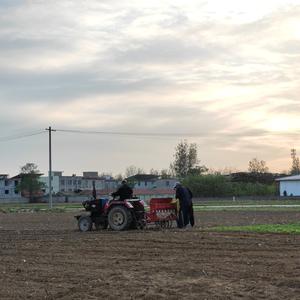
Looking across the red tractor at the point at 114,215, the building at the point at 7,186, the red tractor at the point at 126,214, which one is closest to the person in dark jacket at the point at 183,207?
the red tractor at the point at 126,214

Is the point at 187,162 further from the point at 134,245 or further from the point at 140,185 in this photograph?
the point at 134,245

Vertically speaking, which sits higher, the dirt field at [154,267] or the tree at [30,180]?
the tree at [30,180]

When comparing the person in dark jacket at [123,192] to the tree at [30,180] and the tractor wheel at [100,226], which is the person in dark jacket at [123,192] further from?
the tree at [30,180]

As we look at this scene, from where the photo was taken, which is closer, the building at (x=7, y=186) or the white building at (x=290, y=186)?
the white building at (x=290, y=186)

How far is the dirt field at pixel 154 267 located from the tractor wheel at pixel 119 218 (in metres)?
3.28

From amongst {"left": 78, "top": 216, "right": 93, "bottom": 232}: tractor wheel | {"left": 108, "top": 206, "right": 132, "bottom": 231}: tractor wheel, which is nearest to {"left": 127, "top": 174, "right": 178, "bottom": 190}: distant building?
{"left": 78, "top": 216, "right": 93, "bottom": 232}: tractor wheel

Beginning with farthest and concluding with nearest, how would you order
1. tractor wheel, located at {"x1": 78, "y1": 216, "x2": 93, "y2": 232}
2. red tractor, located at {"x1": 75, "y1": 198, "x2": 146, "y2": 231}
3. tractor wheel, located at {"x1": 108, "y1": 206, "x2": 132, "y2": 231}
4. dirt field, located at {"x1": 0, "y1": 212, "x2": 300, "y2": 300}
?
1. tractor wheel, located at {"x1": 78, "y1": 216, "x2": 93, "y2": 232}
2. red tractor, located at {"x1": 75, "y1": 198, "x2": 146, "y2": 231}
3. tractor wheel, located at {"x1": 108, "y1": 206, "x2": 132, "y2": 231}
4. dirt field, located at {"x1": 0, "y1": 212, "x2": 300, "y2": 300}

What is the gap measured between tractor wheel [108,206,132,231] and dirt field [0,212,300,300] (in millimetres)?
3281

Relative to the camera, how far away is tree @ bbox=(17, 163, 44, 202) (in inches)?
4609

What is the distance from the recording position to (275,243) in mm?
14477

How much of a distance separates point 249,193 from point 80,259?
89537 millimetres

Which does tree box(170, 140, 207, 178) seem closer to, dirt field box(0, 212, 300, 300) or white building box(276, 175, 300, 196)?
white building box(276, 175, 300, 196)

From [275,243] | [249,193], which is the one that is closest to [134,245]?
[275,243]

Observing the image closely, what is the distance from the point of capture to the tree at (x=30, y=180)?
11706 centimetres
